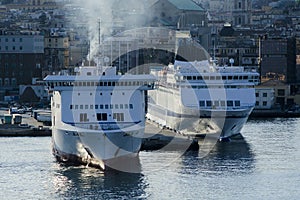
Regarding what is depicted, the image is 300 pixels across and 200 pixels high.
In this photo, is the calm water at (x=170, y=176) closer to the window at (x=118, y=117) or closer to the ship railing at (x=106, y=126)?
the ship railing at (x=106, y=126)

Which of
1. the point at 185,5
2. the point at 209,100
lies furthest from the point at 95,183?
the point at 185,5

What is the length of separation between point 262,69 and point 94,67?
1687 cm

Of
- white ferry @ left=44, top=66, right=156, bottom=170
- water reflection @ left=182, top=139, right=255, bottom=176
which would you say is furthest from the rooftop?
white ferry @ left=44, top=66, right=156, bottom=170

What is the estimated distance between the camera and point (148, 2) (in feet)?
171

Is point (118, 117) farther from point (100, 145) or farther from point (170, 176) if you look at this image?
point (170, 176)

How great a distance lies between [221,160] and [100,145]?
2258 millimetres

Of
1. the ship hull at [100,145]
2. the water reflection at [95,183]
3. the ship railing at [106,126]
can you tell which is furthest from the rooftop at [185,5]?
Answer: the water reflection at [95,183]

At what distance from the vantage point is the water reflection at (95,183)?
19.0 meters

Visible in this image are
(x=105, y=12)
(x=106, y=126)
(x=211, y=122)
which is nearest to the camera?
(x=106, y=126)

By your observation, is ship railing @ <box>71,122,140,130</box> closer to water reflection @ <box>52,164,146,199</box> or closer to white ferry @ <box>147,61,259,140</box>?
water reflection @ <box>52,164,146,199</box>

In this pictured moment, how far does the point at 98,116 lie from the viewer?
2205 cm

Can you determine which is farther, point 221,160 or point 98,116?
point 221,160

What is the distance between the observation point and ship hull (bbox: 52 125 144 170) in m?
21.5

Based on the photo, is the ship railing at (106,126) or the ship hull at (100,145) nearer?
the ship hull at (100,145)
